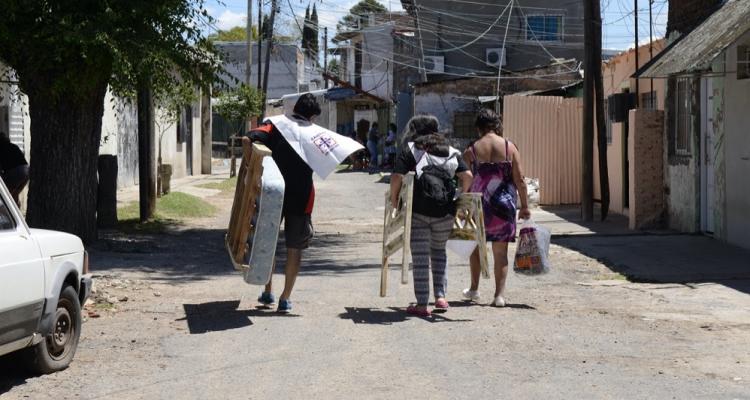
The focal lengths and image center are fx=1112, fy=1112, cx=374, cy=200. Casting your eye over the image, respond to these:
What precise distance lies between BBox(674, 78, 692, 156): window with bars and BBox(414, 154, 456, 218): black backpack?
7433mm

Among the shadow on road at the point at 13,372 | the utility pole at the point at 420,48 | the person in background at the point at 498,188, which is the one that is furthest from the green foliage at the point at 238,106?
the shadow on road at the point at 13,372

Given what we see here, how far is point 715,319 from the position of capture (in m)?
9.04

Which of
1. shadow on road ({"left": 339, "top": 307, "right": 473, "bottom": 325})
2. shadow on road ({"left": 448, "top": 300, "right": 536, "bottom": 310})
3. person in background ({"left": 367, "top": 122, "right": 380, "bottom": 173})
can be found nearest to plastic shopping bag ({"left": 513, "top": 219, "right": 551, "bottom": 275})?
shadow on road ({"left": 448, "top": 300, "right": 536, "bottom": 310})

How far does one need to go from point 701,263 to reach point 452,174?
14.2 ft

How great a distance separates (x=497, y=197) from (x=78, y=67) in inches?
233


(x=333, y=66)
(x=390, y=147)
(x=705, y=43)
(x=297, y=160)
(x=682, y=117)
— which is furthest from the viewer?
(x=333, y=66)

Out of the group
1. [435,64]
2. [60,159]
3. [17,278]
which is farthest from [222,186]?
[17,278]

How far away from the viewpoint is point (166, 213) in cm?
2012

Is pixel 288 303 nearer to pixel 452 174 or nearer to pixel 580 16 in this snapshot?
pixel 452 174

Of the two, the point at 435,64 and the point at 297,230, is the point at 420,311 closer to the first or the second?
the point at 297,230

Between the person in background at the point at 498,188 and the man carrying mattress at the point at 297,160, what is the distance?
1.27 m

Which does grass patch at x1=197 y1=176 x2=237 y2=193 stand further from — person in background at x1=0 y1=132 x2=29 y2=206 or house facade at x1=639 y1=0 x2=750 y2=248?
person in background at x1=0 y1=132 x2=29 y2=206

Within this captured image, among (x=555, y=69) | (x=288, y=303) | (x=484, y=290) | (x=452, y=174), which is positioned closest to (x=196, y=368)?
(x=288, y=303)

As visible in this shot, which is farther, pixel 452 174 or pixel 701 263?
pixel 701 263
